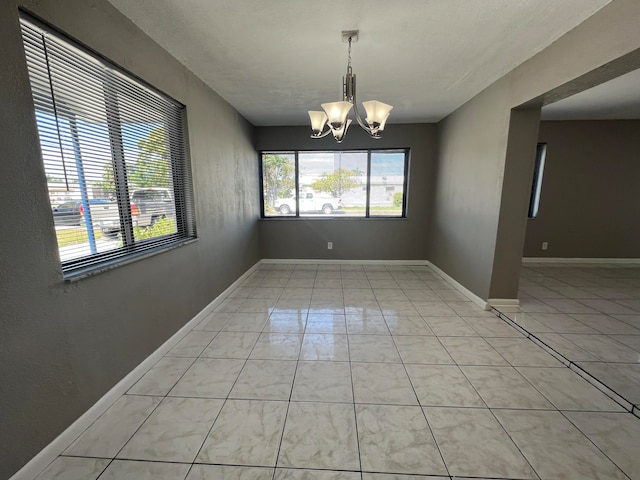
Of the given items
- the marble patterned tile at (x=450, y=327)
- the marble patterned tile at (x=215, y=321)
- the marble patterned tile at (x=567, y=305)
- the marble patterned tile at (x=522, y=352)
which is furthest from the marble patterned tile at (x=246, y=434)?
the marble patterned tile at (x=567, y=305)

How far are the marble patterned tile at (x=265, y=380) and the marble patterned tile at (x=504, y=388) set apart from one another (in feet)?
4.20

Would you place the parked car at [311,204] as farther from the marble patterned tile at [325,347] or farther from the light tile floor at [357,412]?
the marble patterned tile at [325,347]

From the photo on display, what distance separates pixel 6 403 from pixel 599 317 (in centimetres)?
439

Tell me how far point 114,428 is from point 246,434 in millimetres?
752

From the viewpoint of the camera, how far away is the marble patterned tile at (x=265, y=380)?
67.3 inches

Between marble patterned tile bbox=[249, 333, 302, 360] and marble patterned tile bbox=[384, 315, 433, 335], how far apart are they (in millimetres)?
923

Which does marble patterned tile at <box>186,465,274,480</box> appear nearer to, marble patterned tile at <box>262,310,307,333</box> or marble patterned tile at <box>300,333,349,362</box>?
marble patterned tile at <box>300,333,349,362</box>

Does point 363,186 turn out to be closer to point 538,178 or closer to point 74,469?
point 538,178

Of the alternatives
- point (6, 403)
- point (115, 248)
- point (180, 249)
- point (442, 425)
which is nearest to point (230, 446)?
point (6, 403)

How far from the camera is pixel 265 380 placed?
1848mm

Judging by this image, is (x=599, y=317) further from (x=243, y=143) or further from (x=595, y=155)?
(x=243, y=143)

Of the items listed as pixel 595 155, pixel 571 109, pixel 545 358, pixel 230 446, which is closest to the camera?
pixel 230 446

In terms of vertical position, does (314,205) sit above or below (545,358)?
above

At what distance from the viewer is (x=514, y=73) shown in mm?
2430
